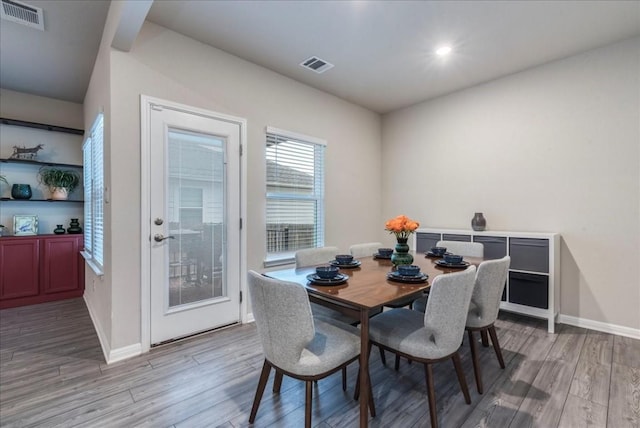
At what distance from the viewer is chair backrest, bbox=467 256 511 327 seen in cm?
187

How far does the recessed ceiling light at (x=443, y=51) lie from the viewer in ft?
9.48

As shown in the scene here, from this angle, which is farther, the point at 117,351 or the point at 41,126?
the point at 41,126

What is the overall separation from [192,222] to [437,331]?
2.26 metres

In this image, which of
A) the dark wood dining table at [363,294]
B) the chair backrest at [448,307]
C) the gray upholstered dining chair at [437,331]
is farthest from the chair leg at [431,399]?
the dark wood dining table at [363,294]

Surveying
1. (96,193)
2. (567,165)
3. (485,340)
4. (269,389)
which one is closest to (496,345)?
(485,340)

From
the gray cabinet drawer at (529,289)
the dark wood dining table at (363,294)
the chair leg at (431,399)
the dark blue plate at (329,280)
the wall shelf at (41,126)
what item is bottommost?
the chair leg at (431,399)

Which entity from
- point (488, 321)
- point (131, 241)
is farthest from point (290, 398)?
point (131, 241)

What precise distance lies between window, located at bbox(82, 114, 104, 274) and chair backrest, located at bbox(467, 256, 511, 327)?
10.3ft

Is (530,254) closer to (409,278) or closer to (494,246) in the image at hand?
(494,246)

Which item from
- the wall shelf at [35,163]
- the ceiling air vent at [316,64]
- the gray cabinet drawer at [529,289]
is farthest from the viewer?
the wall shelf at [35,163]

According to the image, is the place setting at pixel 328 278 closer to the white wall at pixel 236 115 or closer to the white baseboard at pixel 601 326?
the white wall at pixel 236 115

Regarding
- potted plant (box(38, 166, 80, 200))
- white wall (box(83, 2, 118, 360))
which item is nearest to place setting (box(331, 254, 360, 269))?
white wall (box(83, 2, 118, 360))

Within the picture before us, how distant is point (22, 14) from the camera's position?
241 centimetres

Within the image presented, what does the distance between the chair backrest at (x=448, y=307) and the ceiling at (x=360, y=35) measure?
211 cm
